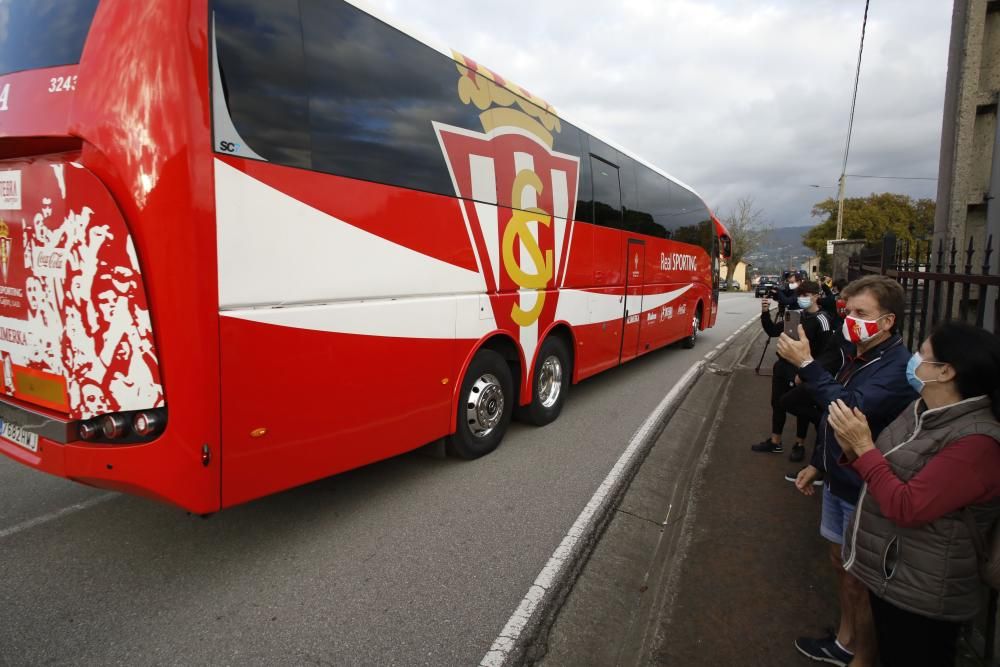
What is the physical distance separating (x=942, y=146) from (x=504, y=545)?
8121mm

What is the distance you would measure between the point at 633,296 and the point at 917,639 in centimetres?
657

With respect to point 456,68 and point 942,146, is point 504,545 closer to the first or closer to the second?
point 456,68

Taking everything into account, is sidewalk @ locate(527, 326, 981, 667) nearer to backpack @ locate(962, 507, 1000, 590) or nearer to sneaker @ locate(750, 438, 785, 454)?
sneaker @ locate(750, 438, 785, 454)

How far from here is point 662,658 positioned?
2.66 meters

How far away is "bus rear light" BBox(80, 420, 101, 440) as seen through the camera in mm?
2932

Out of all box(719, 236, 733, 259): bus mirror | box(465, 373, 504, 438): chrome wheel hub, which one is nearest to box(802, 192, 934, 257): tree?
box(719, 236, 733, 259): bus mirror

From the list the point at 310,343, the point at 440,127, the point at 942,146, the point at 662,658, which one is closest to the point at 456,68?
the point at 440,127

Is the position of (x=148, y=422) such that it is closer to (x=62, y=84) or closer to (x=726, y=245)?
(x=62, y=84)

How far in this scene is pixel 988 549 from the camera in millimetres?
1907

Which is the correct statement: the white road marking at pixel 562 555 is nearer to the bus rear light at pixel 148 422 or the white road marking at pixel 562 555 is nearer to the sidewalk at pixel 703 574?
the sidewalk at pixel 703 574

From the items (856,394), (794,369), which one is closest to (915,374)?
(856,394)

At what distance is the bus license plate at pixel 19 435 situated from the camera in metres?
3.10

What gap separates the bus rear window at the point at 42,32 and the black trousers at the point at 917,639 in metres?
4.46

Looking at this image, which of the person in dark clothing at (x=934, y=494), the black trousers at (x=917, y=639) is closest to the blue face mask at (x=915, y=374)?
the person in dark clothing at (x=934, y=494)
